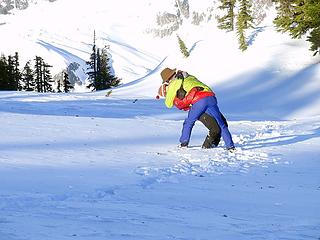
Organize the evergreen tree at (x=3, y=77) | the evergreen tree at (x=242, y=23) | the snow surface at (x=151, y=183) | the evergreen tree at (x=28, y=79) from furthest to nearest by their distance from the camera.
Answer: the evergreen tree at (x=28, y=79), the evergreen tree at (x=3, y=77), the evergreen tree at (x=242, y=23), the snow surface at (x=151, y=183)

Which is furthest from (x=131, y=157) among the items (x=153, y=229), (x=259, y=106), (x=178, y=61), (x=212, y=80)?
(x=178, y=61)

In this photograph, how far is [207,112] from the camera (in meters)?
10.2

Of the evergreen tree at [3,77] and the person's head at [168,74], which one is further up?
the evergreen tree at [3,77]

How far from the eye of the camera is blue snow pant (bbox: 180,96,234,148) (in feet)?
32.6

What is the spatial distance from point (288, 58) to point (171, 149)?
3018cm

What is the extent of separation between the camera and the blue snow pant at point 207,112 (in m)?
9.92

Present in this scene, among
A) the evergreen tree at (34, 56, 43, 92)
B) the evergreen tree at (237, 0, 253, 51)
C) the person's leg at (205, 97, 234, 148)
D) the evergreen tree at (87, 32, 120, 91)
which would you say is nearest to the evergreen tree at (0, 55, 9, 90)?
the evergreen tree at (34, 56, 43, 92)

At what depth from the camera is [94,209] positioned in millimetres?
4738

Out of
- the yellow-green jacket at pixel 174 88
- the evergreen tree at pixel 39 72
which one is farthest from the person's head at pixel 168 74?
the evergreen tree at pixel 39 72

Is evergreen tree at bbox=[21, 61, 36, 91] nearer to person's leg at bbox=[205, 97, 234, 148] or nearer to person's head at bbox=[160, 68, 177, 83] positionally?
person's head at bbox=[160, 68, 177, 83]

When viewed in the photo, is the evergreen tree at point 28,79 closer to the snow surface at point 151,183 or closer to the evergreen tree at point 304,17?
the evergreen tree at point 304,17

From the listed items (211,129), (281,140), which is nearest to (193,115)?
(211,129)

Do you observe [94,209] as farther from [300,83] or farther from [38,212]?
[300,83]

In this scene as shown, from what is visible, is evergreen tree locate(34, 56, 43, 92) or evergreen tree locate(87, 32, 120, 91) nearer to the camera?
evergreen tree locate(87, 32, 120, 91)
